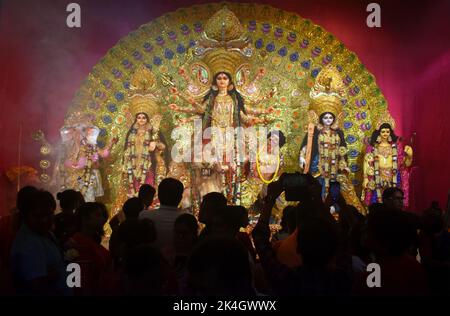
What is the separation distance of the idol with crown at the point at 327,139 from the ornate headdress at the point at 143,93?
2814 millimetres

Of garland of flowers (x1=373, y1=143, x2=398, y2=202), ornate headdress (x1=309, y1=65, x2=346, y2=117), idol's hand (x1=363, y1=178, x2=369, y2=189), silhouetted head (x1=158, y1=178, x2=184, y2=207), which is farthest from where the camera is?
ornate headdress (x1=309, y1=65, x2=346, y2=117)

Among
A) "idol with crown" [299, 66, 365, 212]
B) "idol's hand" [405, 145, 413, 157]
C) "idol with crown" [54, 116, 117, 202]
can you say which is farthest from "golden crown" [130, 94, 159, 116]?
"idol's hand" [405, 145, 413, 157]

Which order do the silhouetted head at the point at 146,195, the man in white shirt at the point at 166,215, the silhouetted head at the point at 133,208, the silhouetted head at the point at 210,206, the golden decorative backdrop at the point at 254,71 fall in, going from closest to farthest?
the silhouetted head at the point at 210,206 → the man in white shirt at the point at 166,215 → the silhouetted head at the point at 133,208 → the silhouetted head at the point at 146,195 → the golden decorative backdrop at the point at 254,71

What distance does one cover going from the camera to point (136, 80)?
11648 mm

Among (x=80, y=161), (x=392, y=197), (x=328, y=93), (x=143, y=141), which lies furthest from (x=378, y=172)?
(x=392, y=197)

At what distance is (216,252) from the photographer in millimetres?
2562

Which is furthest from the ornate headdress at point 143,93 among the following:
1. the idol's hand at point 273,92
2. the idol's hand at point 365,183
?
the idol's hand at point 365,183

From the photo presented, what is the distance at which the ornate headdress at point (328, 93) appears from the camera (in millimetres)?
11523

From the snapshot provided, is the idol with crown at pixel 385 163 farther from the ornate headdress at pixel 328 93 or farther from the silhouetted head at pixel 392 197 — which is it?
the silhouetted head at pixel 392 197

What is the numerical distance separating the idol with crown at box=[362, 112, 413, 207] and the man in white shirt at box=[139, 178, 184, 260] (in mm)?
7423

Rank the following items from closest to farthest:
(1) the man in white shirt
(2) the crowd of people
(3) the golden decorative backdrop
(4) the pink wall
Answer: (2) the crowd of people → (1) the man in white shirt → (4) the pink wall → (3) the golden decorative backdrop

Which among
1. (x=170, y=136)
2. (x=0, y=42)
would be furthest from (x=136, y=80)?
(x=0, y=42)

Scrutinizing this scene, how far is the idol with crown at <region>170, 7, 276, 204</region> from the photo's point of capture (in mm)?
11352

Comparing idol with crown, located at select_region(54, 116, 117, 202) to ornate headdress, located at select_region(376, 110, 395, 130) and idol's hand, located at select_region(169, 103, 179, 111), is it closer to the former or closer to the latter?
idol's hand, located at select_region(169, 103, 179, 111)
